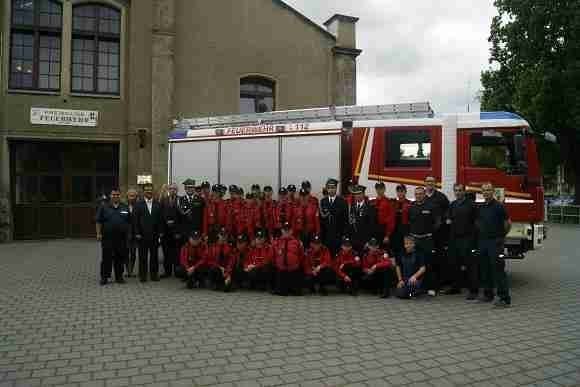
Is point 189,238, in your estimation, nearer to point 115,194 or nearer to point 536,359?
point 115,194

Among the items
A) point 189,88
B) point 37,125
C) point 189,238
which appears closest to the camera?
point 189,238

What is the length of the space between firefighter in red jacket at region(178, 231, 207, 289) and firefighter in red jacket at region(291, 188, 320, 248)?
1.75m

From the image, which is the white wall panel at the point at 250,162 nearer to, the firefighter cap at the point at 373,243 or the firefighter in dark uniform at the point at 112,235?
the firefighter in dark uniform at the point at 112,235

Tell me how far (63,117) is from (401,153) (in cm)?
1191

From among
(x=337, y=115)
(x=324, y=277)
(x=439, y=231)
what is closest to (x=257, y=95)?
(x=337, y=115)

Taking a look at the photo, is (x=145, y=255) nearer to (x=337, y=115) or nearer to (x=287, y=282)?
(x=287, y=282)

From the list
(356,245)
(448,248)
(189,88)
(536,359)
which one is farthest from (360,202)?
(189,88)

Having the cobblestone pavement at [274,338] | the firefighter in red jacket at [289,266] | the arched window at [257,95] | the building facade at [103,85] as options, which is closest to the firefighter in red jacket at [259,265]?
the firefighter in red jacket at [289,266]

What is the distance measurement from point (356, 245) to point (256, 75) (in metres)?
10.8

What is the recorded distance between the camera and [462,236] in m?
8.34

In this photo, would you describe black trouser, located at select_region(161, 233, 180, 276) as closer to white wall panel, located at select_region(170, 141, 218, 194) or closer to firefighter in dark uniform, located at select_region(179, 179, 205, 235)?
firefighter in dark uniform, located at select_region(179, 179, 205, 235)

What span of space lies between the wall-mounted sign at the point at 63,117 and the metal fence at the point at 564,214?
78.8 feet

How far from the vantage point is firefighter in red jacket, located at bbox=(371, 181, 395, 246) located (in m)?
8.75

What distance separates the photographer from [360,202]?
28.9 ft
